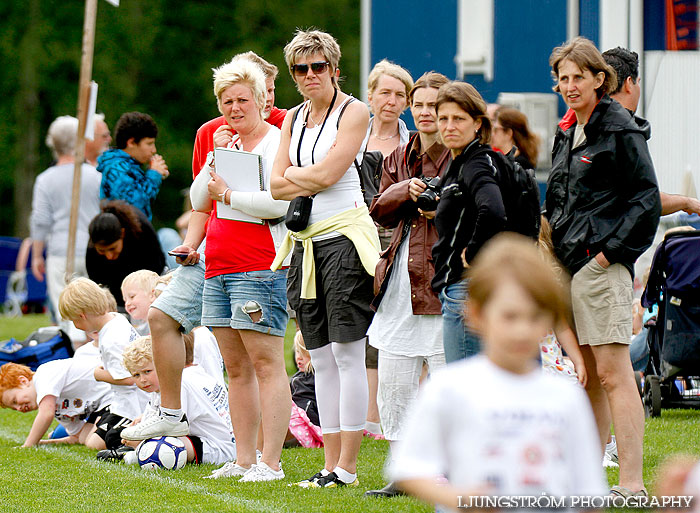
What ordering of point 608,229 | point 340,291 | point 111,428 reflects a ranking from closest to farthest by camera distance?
point 608,229 → point 340,291 → point 111,428

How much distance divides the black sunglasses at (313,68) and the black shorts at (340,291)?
2.61ft

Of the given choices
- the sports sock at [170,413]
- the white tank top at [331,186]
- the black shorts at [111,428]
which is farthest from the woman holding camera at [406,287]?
the black shorts at [111,428]

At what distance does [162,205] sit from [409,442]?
31035 millimetres

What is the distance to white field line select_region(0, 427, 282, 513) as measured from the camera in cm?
511

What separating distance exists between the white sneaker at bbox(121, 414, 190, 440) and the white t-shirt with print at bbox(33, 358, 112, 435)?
1.17 metres

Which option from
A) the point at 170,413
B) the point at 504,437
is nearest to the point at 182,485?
the point at 170,413

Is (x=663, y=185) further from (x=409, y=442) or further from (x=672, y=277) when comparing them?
(x=409, y=442)

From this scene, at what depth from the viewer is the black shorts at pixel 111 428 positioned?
6898 millimetres

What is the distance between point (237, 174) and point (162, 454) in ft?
5.55

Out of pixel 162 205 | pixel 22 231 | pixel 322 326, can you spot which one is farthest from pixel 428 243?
pixel 162 205

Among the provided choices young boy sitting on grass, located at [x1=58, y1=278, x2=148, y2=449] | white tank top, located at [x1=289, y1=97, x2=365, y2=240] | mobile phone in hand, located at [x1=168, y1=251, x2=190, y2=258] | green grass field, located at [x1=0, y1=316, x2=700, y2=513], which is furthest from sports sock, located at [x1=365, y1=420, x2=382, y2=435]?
white tank top, located at [x1=289, y1=97, x2=365, y2=240]

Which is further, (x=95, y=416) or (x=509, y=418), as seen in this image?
(x=95, y=416)

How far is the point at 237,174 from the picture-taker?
5.68 metres

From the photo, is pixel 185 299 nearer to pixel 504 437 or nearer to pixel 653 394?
pixel 653 394
